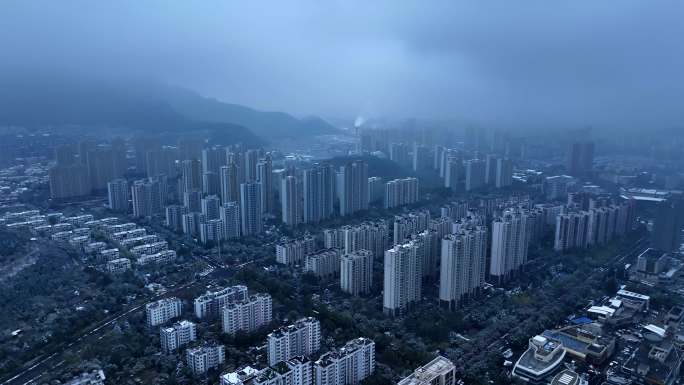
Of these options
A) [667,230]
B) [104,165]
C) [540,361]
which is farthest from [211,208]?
[667,230]

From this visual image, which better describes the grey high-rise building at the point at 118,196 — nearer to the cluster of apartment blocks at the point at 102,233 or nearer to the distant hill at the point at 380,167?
the cluster of apartment blocks at the point at 102,233

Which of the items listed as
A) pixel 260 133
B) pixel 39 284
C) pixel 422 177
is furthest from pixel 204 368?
pixel 260 133

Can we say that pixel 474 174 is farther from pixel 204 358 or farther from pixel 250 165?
pixel 204 358

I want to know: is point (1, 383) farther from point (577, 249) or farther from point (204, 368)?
point (577, 249)

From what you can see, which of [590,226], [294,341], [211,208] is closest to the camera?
[294,341]

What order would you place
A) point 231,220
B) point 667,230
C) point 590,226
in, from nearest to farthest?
point 667,230 → point 590,226 → point 231,220

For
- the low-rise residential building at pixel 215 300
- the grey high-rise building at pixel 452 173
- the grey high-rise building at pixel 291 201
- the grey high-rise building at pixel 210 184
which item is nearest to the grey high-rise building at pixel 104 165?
the grey high-rise building at pixel 210 184

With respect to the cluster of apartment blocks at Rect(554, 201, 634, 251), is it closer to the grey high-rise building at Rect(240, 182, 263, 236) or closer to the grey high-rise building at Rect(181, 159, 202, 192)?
the grey high-rise building at Rect(240, 182, 263, 236)

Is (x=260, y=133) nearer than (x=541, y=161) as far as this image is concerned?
No
